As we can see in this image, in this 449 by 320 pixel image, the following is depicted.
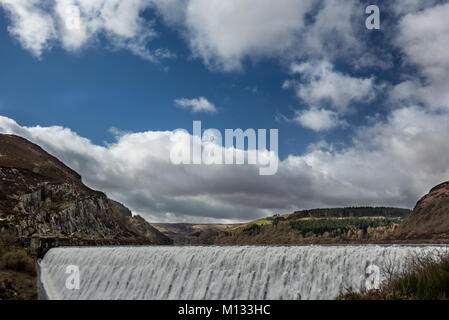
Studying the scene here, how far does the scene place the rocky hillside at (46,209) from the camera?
188 ft

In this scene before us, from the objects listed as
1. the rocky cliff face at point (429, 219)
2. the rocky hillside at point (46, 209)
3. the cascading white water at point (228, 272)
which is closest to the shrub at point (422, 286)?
the cascading white water at point (228, 272)

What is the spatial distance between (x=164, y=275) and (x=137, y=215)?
159 m

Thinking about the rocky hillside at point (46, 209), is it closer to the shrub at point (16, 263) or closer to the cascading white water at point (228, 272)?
the shrub at point (16, 263)

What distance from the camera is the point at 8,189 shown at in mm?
68375

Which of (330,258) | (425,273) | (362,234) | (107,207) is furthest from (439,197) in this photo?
(425,273)

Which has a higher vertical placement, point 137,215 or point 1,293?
point 137,215

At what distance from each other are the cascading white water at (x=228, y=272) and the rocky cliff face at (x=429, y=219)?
102047 mm

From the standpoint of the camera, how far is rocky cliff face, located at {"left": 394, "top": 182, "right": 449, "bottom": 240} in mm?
113525

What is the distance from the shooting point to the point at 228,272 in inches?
960

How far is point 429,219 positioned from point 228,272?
122 metres

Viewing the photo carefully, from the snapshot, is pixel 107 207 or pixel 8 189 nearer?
pixel 8 189

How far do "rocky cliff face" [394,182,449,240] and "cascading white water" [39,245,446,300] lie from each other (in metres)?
102
